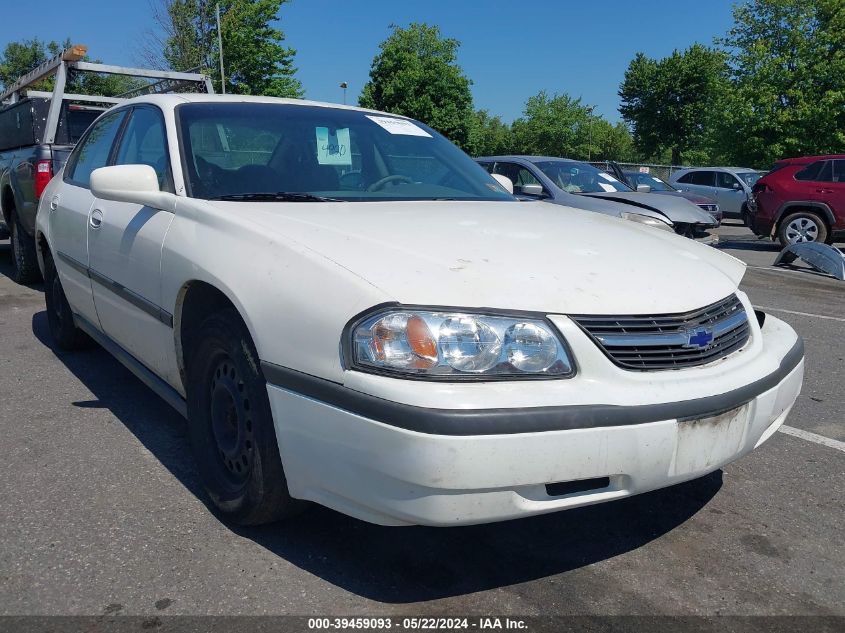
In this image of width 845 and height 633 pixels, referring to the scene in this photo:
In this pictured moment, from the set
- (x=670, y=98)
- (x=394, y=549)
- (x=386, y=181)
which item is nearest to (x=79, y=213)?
(x=386, y=181)

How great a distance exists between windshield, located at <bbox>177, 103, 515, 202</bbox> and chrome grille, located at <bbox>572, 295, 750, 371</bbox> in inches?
53.7

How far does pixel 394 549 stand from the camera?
2.57m

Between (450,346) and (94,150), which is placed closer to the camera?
(450,346)

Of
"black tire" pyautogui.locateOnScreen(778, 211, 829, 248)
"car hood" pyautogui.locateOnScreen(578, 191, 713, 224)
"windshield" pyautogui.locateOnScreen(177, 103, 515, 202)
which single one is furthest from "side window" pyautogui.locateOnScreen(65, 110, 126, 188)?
"black tire" pyautogui.locateOnScreen(778, 211, 829, 248)

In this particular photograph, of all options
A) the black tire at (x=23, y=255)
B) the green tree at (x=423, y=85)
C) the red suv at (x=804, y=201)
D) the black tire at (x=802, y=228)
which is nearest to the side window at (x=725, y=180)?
the red suv at (x=804, y=201)

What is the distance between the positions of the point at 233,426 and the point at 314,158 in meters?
1.31

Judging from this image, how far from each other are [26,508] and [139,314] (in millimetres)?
876

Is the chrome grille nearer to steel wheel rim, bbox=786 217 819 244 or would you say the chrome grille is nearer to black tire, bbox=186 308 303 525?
black tire, bbox=186 308 303 525

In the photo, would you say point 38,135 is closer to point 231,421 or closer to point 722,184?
point 231,421

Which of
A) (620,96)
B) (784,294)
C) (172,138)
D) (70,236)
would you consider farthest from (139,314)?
(620,96)

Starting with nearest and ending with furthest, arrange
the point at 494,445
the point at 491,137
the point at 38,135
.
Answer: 1. the point at 494,445
2. the point at 38,135
3. the point at 491,137

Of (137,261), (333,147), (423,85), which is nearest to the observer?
(137,261)

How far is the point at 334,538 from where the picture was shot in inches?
103

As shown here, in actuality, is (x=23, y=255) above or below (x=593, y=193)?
below
